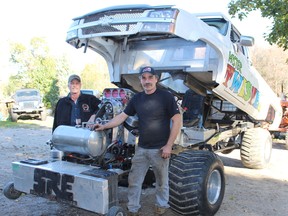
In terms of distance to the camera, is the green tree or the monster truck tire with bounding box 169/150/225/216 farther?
the green tree

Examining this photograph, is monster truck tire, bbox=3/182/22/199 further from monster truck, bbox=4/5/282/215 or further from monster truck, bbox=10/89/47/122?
monster truck, bbox=10/89/47/122

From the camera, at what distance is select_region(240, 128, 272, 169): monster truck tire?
7723mm

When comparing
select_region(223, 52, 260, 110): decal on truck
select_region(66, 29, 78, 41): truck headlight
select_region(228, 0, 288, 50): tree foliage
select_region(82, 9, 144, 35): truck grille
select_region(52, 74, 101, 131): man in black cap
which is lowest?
select_region(52, 74, 101, 131): man in black cap

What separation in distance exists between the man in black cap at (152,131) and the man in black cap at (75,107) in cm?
88

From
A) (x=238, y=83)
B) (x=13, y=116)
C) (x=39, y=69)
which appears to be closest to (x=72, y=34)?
(x=238, y=83)

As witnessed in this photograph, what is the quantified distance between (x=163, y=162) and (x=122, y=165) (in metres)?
0.65

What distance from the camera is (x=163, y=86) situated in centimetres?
719

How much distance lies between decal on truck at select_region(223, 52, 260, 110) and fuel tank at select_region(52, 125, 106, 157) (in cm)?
249

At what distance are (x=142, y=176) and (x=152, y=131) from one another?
566mm

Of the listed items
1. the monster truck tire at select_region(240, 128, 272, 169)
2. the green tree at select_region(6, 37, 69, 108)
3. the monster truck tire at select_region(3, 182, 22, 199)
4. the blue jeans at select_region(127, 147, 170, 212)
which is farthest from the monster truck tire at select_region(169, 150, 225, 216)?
the green tree at select_region(6, 37, 69, 108)

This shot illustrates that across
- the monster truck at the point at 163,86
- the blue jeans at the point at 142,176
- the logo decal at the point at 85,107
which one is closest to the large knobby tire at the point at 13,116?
the monster truck at the point at 163,86

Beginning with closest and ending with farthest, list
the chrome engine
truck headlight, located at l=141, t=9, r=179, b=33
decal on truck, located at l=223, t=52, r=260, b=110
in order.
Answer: truck headlight, located at l=141, t=9, r=179, b=33
the chrome engine
decal on truck, located at l=223, t=52, r=260, b=110

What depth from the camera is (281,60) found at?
31938 millimetres

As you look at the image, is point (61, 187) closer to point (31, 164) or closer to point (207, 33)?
point (31, 164)
